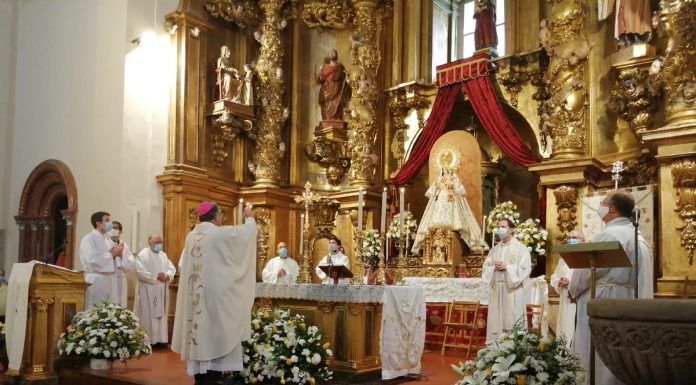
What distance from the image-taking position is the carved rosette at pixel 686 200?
31.2ft

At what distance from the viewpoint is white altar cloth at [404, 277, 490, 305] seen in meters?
10.9

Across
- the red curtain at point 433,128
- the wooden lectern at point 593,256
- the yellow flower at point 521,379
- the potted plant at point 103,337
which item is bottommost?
the potted plant at point 103,337

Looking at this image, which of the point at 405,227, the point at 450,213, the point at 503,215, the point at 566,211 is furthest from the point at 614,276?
the point at 405,227

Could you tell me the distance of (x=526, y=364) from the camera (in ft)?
15.0

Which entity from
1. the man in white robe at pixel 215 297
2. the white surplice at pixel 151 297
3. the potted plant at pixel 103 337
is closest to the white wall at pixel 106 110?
the white surplice at pixel 151 297

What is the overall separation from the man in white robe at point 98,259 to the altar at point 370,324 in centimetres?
268

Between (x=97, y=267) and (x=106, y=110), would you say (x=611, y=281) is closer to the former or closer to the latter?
(x=97, y=267)

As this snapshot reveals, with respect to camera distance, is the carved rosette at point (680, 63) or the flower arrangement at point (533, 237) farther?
the flower arrangement at point (533, 237)

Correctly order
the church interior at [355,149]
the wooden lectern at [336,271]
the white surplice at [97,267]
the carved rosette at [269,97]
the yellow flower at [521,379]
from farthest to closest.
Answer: the carved rosette at [269,97]
the white surplice at [97,267]
the church interior at [355,149]
the wooden lectern at [336,271]
the yellow flower at [521,379]

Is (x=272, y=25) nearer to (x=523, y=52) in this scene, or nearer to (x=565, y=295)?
(x=523, y=52)

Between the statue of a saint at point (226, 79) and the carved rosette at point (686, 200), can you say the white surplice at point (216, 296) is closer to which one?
the carved rosette at point (686, 200)

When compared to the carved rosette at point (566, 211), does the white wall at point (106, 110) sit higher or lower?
higher

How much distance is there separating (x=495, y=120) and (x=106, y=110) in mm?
6997

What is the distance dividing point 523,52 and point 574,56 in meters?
1.63
